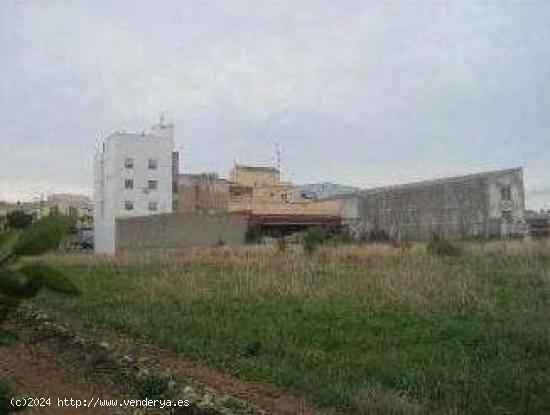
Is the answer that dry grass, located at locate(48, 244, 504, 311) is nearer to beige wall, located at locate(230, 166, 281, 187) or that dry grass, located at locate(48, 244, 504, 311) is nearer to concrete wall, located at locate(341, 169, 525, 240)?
concrete wall, located at locate(341, 169, 525, 240)

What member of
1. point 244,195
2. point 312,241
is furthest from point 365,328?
point 244,195

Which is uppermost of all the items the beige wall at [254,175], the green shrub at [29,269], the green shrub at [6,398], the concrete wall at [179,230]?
the beige wall at [254,175]

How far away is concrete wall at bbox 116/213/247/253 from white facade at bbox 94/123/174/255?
8297 millimetres

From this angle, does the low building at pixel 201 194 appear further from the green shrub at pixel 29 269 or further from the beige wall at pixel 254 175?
the green shrub at pixel 29 269

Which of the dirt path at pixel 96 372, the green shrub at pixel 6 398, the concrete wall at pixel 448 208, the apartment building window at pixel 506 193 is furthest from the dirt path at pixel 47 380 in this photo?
the apartment building window at pixel 506 193

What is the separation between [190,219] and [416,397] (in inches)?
2470

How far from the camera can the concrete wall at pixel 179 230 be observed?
68.6m

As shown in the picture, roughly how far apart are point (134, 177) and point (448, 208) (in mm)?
32641

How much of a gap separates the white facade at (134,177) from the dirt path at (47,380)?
225ft

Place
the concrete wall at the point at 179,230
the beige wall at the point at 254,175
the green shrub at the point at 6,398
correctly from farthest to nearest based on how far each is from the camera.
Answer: the beige wall at the point at 254,175, the concrete wall at the point at 179,230, the green shrub at the point at 6,398

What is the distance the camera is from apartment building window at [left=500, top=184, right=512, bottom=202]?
63719mm

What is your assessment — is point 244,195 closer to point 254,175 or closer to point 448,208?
point 254,175

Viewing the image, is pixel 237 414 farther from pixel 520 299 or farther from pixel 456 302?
pixel 520 299

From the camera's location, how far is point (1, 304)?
178 cm
